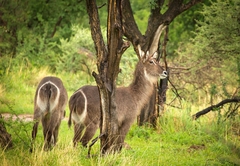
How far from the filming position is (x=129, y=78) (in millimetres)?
13648

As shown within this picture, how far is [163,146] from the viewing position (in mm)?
7320

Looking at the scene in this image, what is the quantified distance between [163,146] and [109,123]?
2.16 meters

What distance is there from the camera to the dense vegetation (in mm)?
5646

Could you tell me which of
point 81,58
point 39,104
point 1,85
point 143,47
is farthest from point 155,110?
point 81,58

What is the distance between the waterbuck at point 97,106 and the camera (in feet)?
21.4

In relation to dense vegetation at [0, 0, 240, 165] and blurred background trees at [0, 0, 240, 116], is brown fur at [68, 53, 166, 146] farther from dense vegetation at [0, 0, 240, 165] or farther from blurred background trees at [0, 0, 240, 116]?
blurred background trees at [0, 0, 240, 116]

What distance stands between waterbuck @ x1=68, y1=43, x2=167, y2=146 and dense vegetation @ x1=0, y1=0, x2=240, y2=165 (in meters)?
0.34

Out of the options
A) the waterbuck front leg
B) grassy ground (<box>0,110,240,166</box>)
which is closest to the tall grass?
grassy ground (<box>0,110,240,166</box>)

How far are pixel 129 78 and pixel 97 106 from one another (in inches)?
280

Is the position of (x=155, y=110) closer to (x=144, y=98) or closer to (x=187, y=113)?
(x=187, y=113)

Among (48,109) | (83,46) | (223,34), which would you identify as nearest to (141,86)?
(48,109)

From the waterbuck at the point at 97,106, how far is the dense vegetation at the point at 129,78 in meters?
0.34

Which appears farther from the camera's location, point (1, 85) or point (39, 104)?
point (1, 85)

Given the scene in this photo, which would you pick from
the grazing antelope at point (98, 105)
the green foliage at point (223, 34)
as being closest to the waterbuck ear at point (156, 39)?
the grazing antelope at point (98, 105)
